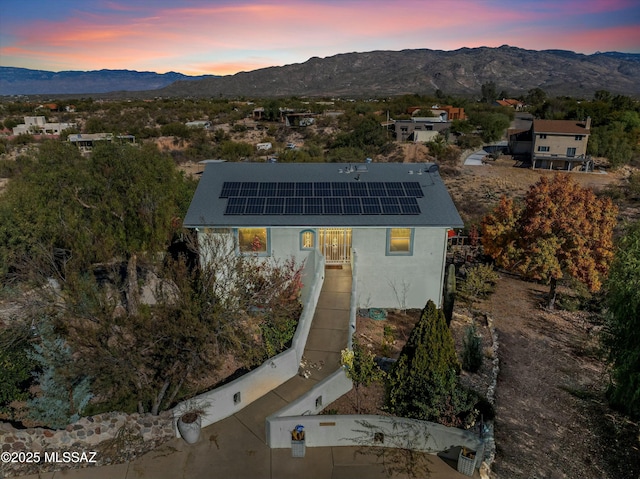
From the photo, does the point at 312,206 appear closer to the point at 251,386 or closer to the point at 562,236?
the point at 251,386

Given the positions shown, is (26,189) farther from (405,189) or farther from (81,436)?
(405,189)

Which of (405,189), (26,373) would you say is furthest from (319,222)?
(26,373)

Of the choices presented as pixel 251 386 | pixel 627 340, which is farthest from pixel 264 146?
pixel 627 340

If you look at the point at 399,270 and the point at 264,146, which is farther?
the point at 264,146

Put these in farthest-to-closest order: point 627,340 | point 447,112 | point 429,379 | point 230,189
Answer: point 447,112 → point 230,189 → point 627,340 → point 429,379

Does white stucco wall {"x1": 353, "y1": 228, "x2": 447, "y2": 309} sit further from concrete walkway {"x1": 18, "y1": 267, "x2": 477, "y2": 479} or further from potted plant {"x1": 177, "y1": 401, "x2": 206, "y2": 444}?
potted plant {"x1": 177, "y1": 401, "x2": 206, "y2": 444}

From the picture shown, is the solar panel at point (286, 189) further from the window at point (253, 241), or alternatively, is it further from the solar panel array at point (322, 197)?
the window at point (253, 241)

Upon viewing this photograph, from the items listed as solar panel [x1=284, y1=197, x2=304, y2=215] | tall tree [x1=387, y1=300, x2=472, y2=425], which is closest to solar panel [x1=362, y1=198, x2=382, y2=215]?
solar panel [x1=284, y1=197, x2=304, y2=215]
